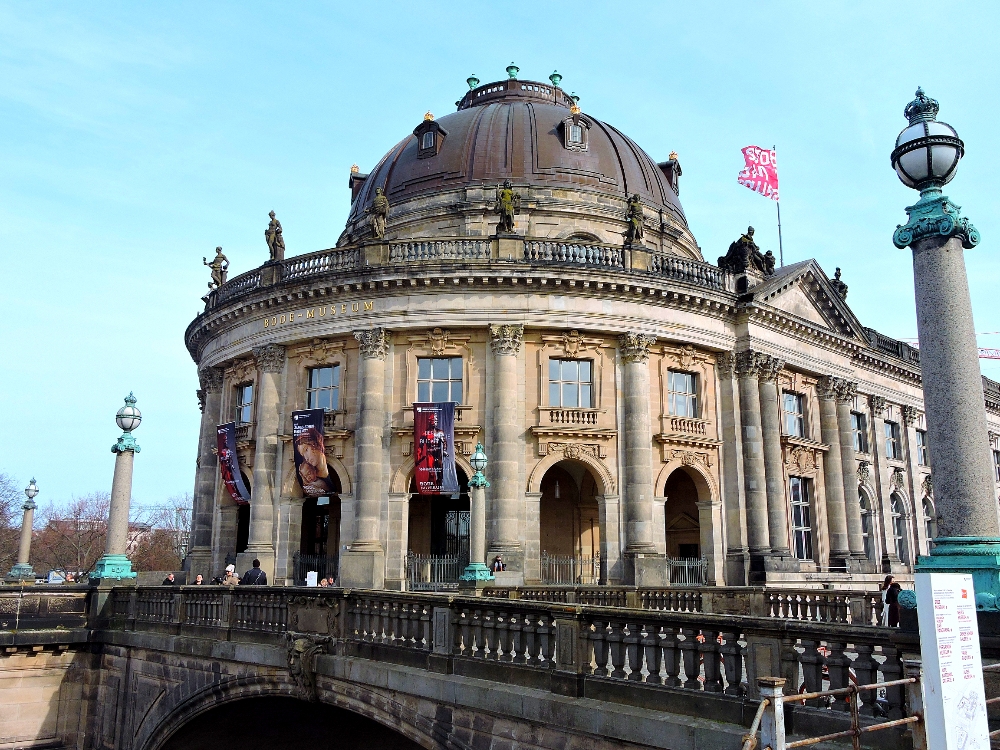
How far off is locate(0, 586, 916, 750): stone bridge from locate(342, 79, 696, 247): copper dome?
872 inches

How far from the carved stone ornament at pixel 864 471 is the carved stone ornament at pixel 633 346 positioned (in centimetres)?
1532

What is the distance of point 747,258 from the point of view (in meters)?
34.2

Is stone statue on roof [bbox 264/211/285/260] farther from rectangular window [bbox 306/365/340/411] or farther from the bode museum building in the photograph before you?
rectangular window [bbox 306/365/340/411]

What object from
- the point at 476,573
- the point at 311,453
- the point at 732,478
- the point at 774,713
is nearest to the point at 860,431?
the point at 732,478

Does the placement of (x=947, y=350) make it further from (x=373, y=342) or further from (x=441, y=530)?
(x=441, y=530)

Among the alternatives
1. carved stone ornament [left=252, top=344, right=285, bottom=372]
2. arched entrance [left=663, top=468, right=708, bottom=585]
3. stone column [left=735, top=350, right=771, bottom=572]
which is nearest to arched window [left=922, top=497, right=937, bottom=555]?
arched entrance [left=663, top=468, right=708, bottom=585]

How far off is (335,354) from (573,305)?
28.7 feet

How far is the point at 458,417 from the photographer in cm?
2953

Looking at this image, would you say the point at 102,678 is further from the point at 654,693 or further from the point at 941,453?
the point at 941,453

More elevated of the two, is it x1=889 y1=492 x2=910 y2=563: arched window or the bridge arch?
x1=889 y1=492 x2=910 y2=563: arched window

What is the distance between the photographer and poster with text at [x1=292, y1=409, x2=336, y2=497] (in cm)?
3009

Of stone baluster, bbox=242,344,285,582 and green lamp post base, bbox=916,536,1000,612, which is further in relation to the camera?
stone baluster, bbox=242,344,285,582

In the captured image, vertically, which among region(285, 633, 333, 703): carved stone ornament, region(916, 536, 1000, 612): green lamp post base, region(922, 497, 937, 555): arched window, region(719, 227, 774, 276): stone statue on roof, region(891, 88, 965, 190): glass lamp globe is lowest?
region(285, 633, 333, 703): carved stone ornament

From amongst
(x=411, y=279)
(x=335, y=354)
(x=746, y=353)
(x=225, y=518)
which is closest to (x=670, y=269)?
(x=746, y=353)
